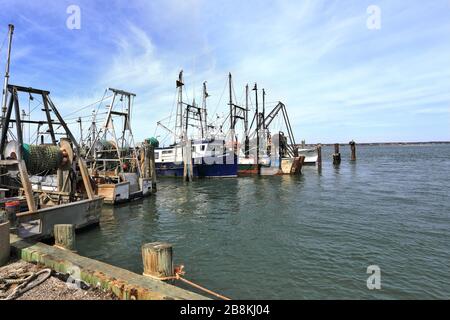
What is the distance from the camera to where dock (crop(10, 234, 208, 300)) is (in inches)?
179

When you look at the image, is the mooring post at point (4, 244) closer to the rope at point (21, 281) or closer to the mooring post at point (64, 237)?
the rope at point (21, 281)

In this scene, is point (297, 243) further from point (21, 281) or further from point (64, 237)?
point (21, 281)

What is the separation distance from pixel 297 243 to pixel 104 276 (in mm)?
7402

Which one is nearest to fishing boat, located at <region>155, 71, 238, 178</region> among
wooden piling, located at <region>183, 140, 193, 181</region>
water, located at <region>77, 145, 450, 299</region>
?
wooden piling, located at <region>183, 140, 193, 181</region>

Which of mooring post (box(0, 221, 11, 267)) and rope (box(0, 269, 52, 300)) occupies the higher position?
mooring post (box(0, 221, 11, 267))

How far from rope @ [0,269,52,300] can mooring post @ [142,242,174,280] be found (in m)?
1.91

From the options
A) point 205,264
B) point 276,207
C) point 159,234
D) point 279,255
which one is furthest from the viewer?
point 276,207

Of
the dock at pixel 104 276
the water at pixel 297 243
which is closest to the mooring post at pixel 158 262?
the dock at pixel 104 276

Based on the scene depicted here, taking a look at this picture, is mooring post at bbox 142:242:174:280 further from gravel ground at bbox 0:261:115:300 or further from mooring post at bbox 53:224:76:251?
mooring post at bbox 53:224:76:251

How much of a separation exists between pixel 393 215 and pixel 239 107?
106 ft

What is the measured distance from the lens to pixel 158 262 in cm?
547
